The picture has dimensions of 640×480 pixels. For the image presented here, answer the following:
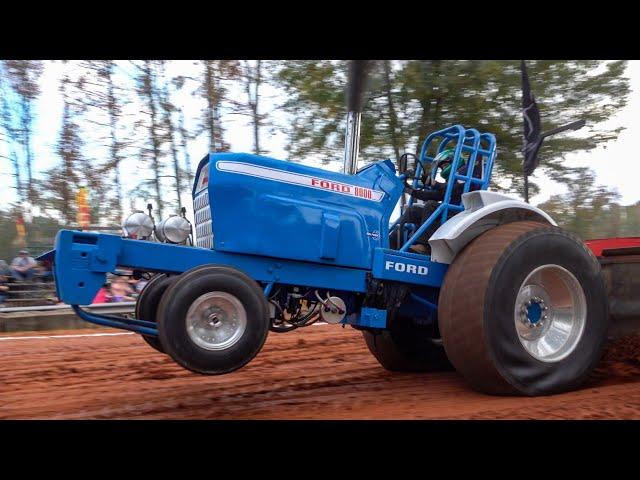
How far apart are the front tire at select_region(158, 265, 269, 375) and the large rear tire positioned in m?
1.50

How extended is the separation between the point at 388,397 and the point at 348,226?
4.74 ft

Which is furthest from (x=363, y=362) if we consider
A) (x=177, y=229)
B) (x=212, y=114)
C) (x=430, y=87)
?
(x=212, y=114)

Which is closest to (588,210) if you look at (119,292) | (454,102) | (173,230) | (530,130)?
(454,102)

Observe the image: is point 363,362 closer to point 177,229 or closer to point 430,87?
point 177,229

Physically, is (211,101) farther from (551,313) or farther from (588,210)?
(551,313)

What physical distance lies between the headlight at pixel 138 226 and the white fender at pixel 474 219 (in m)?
2.20

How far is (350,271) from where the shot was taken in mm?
4840

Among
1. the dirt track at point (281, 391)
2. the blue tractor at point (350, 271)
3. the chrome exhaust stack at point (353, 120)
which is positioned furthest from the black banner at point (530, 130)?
the chrome exhaust stack at point (353, 120)

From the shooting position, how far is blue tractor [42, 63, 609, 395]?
13.4 feet

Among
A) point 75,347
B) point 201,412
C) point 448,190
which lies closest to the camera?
point 201,412

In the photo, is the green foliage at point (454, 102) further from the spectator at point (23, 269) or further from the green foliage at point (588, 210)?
the spectator at point (23, 269)

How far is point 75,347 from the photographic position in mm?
8797

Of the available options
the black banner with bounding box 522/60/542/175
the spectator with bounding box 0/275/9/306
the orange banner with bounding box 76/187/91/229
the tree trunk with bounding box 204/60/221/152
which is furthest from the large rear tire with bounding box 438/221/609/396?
the tree trunk with bounding box 204/60/221/152

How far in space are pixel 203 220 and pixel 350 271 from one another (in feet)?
3.94
